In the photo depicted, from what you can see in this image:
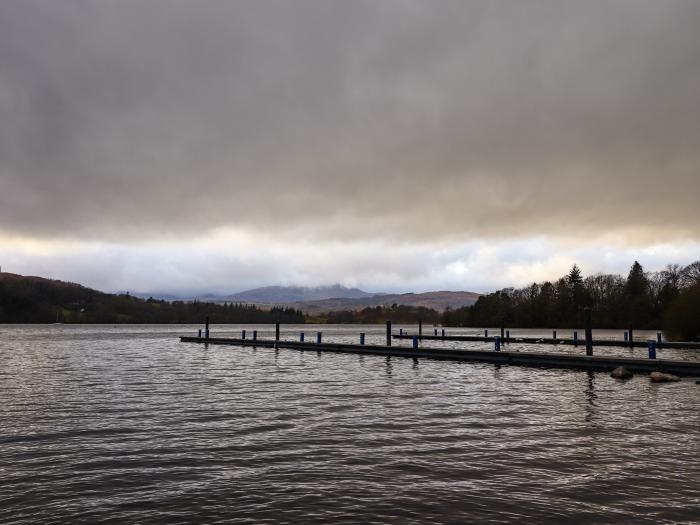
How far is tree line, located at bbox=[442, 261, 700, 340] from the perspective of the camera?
13850 centimetres

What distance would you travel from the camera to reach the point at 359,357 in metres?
56.2

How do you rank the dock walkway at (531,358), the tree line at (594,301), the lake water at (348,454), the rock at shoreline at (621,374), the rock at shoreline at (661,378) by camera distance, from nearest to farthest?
the lake water at (348,454), the rock at shoreline at (661,378), the rock at shoreline at (621,374), the dock walkway at (531,358), the tree line at (594,301)

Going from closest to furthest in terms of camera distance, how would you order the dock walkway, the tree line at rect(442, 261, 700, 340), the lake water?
the lake water, the dock walkway, the tree line at rect(442, 261, 700, 340)

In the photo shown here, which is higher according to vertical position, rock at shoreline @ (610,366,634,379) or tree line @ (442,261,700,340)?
tree line @ (442,261,700,340)

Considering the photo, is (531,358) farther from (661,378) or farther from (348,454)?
(348,454)

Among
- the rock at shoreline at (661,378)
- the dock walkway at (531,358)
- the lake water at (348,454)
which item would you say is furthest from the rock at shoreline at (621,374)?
the lake water at (348,454)

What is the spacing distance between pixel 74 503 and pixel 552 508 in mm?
9772

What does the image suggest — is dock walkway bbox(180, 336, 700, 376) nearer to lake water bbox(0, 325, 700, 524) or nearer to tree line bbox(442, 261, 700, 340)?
lake water bbox(0, 325, 700, 524)

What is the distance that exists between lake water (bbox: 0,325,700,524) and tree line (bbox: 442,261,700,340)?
11673cm

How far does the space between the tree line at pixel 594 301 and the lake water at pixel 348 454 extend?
117 meters

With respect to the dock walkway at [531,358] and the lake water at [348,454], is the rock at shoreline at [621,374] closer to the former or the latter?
the dock walkway at [531,358]

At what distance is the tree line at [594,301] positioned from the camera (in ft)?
454

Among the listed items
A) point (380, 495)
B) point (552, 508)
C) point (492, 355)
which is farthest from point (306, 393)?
point (492, 355)

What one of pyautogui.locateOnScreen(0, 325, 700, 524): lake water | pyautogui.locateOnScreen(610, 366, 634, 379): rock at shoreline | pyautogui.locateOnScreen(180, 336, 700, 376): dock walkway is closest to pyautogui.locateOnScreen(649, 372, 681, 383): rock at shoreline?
pyautogui.locateOnScreen(610, 366, 634, 379): rock at shoreline
